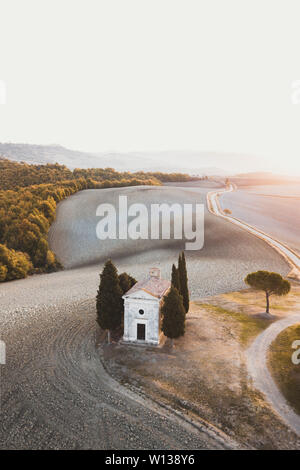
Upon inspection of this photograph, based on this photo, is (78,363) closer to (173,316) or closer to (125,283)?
(173,316)

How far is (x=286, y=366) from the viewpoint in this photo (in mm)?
26297

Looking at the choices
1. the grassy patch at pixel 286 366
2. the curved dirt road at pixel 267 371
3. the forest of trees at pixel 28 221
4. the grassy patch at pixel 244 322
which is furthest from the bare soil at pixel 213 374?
the forest of trees at pixel 28 221

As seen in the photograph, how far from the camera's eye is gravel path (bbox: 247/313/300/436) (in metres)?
21.4

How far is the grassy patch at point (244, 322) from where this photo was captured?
31.6 meters

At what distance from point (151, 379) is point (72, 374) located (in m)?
6.12

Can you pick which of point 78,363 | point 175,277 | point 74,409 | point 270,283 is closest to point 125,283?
point 175,277

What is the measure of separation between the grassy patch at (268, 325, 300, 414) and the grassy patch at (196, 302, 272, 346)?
2.11 metres

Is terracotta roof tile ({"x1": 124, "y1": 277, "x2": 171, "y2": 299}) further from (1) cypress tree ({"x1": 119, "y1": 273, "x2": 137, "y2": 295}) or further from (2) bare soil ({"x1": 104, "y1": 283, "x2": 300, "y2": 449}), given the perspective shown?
(2) bare soil ({"x1": 104, "y1": 283, "x2": 300, "y2": 449})

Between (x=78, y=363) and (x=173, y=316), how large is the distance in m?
8.65

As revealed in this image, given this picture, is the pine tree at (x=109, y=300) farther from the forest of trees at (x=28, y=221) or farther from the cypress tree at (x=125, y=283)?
the forest of trees at (x=28, y=221)

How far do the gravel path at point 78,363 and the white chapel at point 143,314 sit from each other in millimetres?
3804

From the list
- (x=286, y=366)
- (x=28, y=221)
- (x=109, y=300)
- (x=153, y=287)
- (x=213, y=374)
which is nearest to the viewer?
(x=213, y=374)

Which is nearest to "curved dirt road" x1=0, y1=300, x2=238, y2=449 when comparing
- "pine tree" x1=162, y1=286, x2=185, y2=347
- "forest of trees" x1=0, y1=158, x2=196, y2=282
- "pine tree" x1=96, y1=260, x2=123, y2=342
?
"pine tree" x1=96, y1=260, x2=123, y2=342
